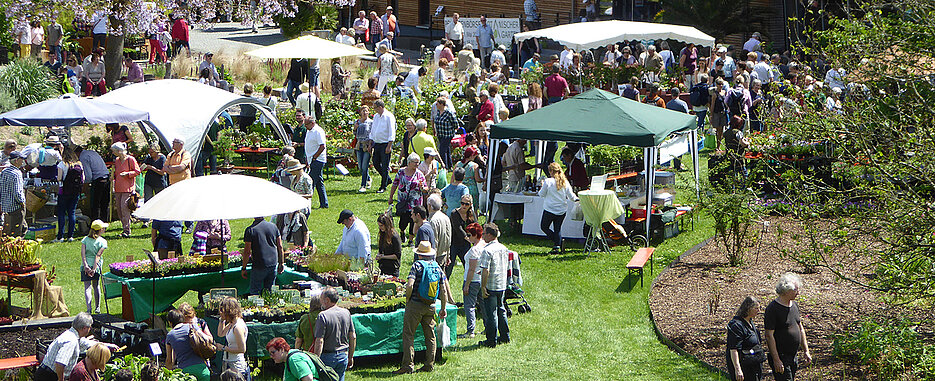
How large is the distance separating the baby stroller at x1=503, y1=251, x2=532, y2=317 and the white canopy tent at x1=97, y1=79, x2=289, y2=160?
6.99 meters

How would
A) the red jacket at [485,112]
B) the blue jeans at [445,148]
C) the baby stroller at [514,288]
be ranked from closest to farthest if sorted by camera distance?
the baby stroller at [514,288], the blue jeans at [445,148], the red jacket at [485,112]

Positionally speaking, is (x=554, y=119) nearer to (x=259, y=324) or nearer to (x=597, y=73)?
(x=259, y=324)

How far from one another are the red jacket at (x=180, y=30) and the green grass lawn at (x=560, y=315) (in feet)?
57.3

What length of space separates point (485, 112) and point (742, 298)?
328 inches

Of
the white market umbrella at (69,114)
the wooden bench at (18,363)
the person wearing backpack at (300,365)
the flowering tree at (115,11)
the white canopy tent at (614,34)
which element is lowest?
the wooden bench at (18,363)

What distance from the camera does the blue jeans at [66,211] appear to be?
50.0ft

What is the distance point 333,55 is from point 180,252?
32.3ft

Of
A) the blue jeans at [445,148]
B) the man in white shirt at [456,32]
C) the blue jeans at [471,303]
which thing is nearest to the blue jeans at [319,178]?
the blue jeans at [445,148]

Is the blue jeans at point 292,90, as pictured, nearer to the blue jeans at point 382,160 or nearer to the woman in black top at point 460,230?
the blue jeans at point 382,160

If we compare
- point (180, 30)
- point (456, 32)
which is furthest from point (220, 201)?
point (180, 30)

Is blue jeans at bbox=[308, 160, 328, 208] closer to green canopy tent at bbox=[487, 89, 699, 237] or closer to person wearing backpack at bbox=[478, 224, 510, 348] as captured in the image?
green canopy tent at bbox=[487, 89, 699, 237]

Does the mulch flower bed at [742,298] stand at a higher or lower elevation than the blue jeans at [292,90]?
lower

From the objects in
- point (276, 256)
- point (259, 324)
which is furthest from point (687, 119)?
point (259, 324)

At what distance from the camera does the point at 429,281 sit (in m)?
9.85
